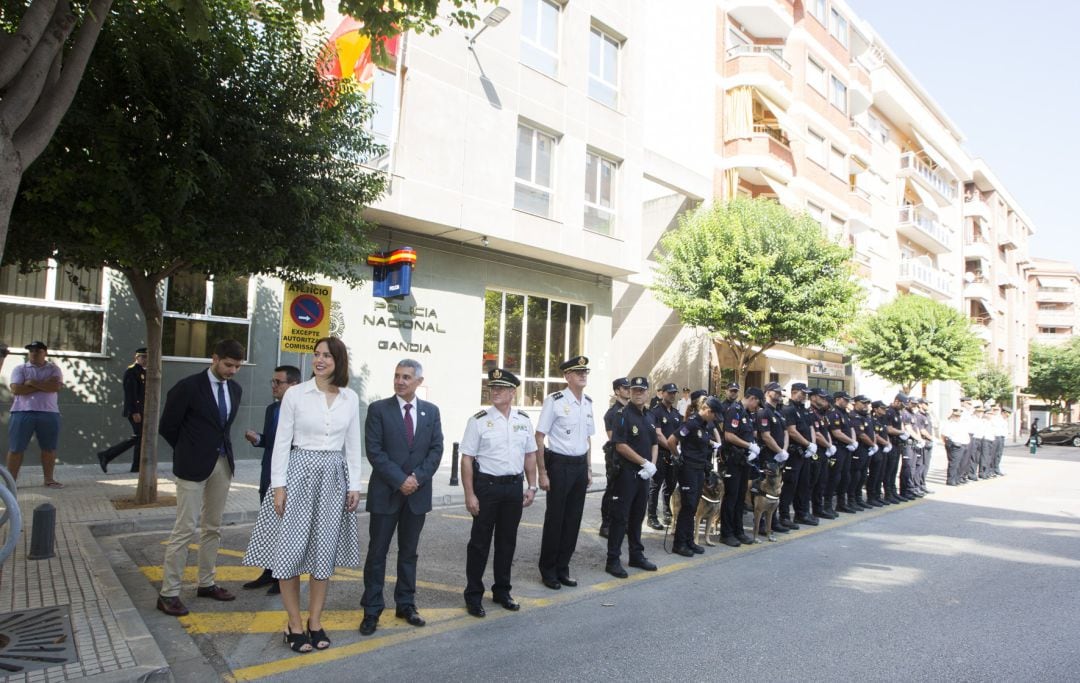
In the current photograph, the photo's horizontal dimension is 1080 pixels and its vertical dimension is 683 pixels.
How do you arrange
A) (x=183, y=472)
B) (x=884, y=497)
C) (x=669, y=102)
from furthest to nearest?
(x=669, y=102) < (x=884, y=497) < (x=183, y=472)

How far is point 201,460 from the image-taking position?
5.09 meters

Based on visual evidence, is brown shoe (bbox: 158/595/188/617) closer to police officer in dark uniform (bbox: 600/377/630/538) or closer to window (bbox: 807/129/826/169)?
police officer in dark uniform (bbox: 600/377/630/538)

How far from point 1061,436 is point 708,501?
40.9 meters

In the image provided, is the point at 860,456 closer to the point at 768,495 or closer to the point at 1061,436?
the point at 768,495

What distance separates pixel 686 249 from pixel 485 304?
693 cm

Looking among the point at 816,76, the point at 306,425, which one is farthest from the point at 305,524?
the point at 816,76

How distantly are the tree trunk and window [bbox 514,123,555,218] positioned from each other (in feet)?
29.5

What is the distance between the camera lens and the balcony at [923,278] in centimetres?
3747

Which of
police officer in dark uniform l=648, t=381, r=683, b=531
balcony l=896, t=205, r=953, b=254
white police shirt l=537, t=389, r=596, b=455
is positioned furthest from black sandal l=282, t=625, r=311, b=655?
balcony l=896, t=205, r=953, b=254

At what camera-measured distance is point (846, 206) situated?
31.6m

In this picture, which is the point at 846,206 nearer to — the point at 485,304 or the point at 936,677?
the point at 485,304

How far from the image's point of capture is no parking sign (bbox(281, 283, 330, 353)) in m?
9.52

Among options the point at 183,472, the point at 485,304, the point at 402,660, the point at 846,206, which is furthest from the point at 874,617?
the point at 846,206

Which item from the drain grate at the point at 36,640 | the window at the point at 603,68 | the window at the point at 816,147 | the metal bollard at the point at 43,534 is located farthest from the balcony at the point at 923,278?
the drain grate at the point at 36,640
